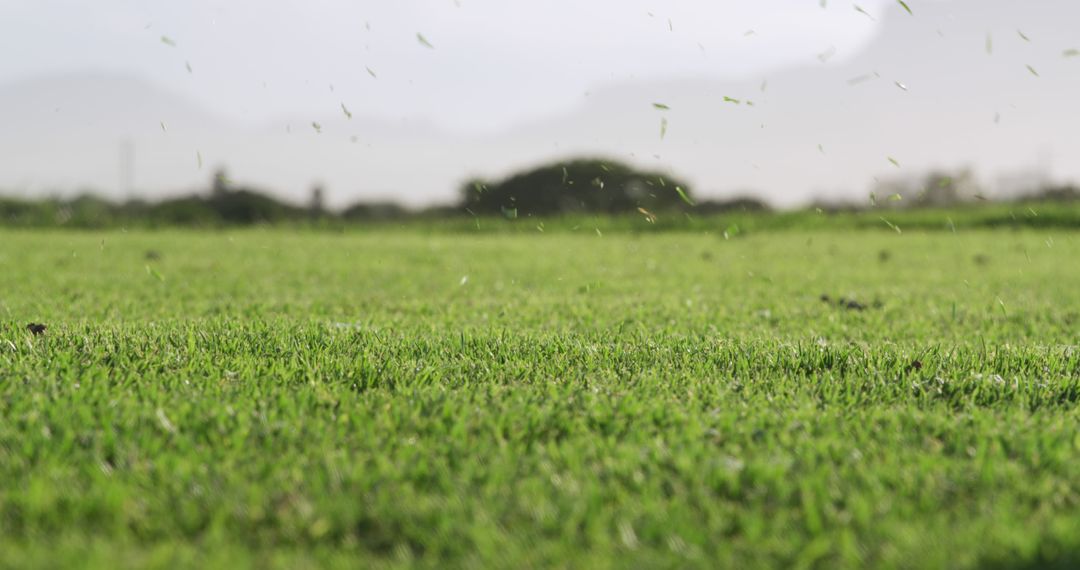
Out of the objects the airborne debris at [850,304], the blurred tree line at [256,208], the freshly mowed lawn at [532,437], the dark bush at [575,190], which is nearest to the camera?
the freshly mowed lawn at [532,437]

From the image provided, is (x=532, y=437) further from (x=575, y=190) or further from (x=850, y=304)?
(x=575, y=190)

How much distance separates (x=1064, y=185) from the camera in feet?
67.5

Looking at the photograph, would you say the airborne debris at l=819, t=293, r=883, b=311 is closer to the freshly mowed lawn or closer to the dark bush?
the freshly mowed lawn

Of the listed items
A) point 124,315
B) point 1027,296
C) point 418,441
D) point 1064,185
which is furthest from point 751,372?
point 1064,185

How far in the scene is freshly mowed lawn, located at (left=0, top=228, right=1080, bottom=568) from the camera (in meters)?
2.17

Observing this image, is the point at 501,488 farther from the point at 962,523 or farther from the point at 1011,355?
the point at 1011,355

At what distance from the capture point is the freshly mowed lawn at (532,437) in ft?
7.11

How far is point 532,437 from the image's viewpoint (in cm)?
290

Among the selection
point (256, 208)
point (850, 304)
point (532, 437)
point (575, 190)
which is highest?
point (575, 190)

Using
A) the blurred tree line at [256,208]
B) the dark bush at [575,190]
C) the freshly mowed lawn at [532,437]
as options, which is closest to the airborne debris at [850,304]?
the freshly mowed lawn at [532,437]

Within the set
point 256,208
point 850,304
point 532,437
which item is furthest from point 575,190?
point 532,437

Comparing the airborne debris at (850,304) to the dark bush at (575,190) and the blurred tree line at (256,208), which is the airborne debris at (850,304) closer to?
the blurred tree line at (256,208)

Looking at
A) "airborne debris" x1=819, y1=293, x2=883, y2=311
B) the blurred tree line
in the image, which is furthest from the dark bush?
"airborne debris" x1=819, y1=293, x2=883, y2=311

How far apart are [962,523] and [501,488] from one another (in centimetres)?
120
